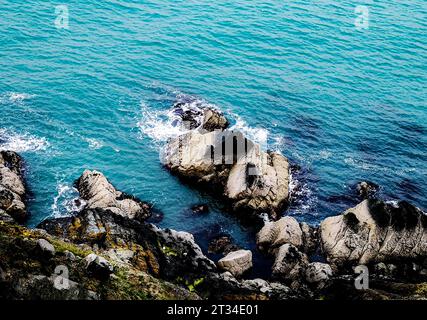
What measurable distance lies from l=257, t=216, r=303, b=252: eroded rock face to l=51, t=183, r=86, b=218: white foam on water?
15834mm

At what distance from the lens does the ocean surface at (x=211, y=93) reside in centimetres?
4597

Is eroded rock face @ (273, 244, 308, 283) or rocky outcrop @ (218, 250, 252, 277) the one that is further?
eroded rock face @ (273, 244, 308, 283)

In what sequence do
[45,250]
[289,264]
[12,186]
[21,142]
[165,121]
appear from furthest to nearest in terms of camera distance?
[165,121]
[21,142]
[12,186]
[289,264]
[45,250]

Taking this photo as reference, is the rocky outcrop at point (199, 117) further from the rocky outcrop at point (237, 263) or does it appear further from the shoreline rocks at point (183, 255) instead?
the rocky outcrop at point (237, 263)

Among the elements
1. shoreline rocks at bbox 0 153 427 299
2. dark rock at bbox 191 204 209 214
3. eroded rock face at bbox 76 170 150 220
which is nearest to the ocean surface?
dark rock at bbox 191 204 209 214

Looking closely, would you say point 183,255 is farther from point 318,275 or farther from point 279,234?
point 318,275

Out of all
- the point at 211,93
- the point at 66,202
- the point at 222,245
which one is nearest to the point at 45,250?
the point at 222,245

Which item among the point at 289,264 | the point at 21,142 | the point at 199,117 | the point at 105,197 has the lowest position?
the point at 289,264

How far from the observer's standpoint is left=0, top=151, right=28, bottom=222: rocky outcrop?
123 ft

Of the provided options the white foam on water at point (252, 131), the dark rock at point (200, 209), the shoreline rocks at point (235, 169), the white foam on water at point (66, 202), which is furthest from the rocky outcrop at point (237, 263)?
the white foam on water at point (252, 131)

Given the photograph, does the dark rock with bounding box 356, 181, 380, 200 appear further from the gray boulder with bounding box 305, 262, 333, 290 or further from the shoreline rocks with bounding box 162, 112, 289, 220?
the gray boulder with bounding box 305, 262, 333, 290

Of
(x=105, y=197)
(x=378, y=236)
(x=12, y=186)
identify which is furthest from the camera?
(x=12, y=186)

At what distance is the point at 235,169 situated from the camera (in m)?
44.6

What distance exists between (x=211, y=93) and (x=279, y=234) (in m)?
27.0
